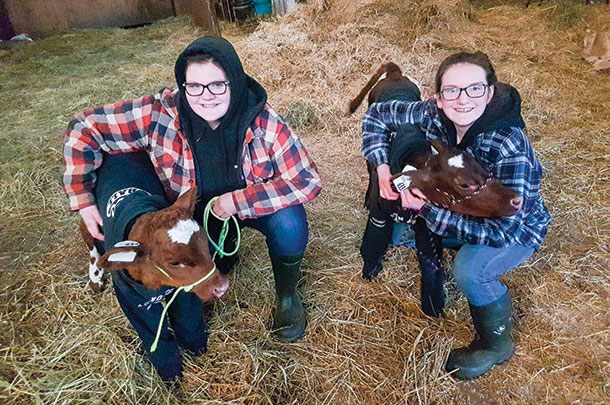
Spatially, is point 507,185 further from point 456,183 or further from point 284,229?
point 284,229

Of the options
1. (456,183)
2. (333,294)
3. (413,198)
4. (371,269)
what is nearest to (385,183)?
(413,198)

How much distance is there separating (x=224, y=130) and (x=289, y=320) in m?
1.15

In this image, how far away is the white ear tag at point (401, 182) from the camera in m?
2.16

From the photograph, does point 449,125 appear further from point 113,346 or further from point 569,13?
point 569,13

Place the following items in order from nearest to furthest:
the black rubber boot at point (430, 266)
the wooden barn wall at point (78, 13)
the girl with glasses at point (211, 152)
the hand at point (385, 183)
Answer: the girl with glasses at point (211, 152) < the hand at point (385, 183) < the black rubber boot at point (430, 266) < the wooden barn wall at point (78, 13)

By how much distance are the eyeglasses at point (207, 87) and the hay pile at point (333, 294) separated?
134cm

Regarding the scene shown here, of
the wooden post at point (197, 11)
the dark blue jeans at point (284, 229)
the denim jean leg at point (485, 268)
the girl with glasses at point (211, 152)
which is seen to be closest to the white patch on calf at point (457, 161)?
the denim jean leg at point (485, 268)

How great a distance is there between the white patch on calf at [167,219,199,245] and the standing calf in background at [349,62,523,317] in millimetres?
990

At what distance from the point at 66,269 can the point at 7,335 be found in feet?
2.00

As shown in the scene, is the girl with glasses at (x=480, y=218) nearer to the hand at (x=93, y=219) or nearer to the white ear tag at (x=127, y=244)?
the white ear tag at (x=127, y=244)

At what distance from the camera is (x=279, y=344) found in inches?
101

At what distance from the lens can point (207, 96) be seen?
7.00 ft

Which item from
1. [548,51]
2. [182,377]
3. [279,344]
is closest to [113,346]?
[182,377]

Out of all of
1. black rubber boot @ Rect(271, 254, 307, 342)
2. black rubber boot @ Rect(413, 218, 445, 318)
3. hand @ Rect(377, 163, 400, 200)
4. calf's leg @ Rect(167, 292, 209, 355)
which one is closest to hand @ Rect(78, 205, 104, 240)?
calf's leg @ Rect(167, 292, 209, 355)
